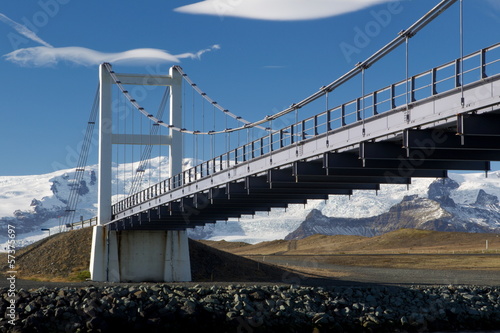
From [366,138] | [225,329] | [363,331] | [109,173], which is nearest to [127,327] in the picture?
[225,329]

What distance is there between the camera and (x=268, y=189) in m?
42.3

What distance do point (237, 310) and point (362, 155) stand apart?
9.20 meters

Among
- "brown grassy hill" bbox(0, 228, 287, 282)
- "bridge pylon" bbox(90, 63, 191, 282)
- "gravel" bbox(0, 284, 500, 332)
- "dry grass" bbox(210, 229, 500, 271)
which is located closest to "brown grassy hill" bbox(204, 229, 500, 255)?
"dry grass" bbox(210, 229, 500, 271)

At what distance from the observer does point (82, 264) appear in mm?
66812

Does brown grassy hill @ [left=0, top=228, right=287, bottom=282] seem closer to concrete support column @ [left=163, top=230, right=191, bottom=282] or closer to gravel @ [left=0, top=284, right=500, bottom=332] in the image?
concrete support column @ [left=163, top=230, right=191, bottom=282]

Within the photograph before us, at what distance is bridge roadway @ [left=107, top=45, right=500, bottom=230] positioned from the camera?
25.2 meters

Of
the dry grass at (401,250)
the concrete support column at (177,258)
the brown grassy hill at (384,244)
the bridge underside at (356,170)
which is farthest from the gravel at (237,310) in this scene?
the brown grassy hill at (384,244)

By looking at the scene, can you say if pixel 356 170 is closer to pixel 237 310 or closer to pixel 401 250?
pixel 237 310

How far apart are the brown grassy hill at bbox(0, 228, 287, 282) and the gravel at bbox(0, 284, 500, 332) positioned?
23878 mm

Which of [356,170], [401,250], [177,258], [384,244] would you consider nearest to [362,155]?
[356,170]

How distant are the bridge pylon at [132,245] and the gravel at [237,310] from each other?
2368 centimetres

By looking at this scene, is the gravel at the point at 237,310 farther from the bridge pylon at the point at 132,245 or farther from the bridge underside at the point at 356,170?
the bridge pylon at the point at 132,245

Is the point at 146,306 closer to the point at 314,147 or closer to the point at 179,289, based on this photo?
the point at 179,289

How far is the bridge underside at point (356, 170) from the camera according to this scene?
27.7 meters
